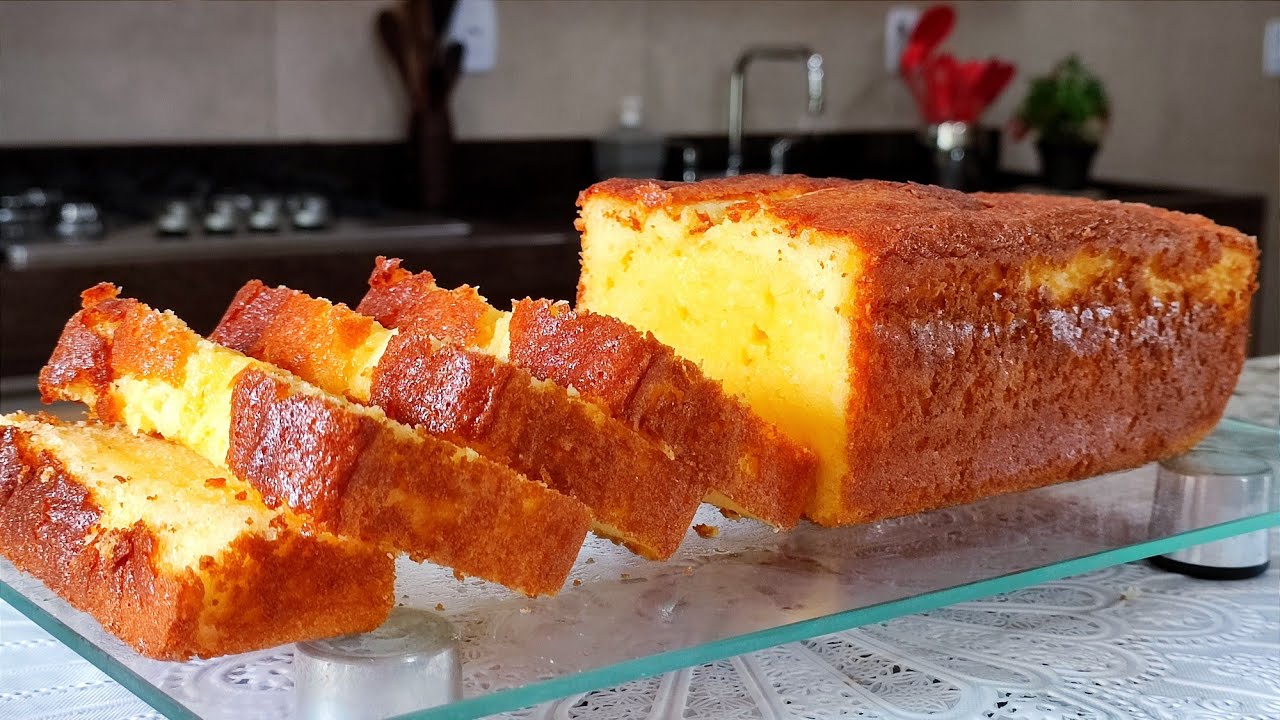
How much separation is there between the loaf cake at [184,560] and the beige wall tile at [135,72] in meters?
2.68

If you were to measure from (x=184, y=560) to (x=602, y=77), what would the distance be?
3445 mm

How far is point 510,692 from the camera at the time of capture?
3.27ft

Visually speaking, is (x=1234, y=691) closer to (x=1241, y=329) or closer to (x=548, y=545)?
(x=1241, y=329)

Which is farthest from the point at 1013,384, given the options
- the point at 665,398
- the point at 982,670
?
the point at 665,398

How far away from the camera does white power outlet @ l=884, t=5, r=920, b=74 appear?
4.73 metres

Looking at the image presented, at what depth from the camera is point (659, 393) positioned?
1244 mm

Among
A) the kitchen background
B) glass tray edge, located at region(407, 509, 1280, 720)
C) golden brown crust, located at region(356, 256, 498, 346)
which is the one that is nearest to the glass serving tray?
glass tray edge, located at region(407, 509, 1280, 720)

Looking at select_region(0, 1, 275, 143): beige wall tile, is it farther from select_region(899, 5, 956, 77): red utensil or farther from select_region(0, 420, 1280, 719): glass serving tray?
select_region(0, 420, 1280, 719): glass serving tray

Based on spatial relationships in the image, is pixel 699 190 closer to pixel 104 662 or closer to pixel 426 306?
pixel 426 306

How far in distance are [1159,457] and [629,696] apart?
737 mm

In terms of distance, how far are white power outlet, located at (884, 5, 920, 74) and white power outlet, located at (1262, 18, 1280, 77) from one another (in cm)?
141

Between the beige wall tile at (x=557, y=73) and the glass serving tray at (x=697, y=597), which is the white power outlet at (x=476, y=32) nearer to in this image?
the beige wall tile at (x=557, y=73)

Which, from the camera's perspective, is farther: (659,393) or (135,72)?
(135,72)

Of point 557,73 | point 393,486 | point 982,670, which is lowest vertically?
point 982,670
